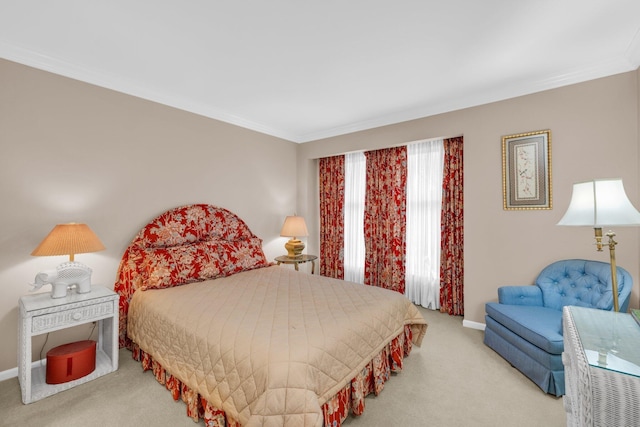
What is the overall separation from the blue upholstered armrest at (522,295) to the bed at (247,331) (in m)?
0.95

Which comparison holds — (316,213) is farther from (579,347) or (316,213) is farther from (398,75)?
(579,347)

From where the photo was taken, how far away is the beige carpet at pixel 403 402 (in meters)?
1.86

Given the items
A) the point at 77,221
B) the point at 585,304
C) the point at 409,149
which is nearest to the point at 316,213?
the point at 409,149

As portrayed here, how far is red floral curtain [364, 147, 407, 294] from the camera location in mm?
4215

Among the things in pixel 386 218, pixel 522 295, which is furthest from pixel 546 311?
pixel 386 218

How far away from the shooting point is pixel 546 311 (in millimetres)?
2572

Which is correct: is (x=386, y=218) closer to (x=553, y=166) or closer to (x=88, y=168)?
(x=553, y=166)

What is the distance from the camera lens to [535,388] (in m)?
2.19

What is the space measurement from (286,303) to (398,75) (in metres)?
2.41

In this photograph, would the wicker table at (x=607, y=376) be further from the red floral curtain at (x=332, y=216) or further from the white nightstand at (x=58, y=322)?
the red floral curtain at (x=332, y=216)

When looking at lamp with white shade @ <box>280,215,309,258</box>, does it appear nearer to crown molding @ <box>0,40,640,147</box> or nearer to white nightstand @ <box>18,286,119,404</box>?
crown molding @ <box>0,40,640,147</box>

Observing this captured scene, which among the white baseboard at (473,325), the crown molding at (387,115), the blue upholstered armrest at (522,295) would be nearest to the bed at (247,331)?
the blue upholstered armrest at (522,295)

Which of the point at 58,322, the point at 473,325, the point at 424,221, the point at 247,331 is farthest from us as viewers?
the point at 424,221

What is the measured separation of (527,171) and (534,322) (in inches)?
62.1
